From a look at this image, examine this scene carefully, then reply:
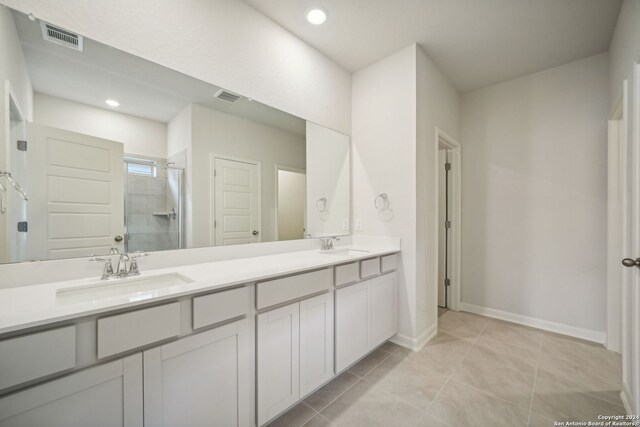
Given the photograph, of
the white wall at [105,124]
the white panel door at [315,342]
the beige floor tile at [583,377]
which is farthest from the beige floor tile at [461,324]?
the white wall at [105,124]

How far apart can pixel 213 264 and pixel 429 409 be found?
162cm

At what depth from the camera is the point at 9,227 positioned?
3.52ft

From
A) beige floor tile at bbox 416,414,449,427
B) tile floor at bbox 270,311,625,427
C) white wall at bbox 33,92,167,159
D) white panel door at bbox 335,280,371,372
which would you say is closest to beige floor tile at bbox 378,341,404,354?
tile floor at bbox 270,311,625,427

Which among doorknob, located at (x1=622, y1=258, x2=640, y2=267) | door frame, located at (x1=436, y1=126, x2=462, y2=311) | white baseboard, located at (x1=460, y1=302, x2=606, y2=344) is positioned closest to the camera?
doorknob, located at (x1=622, y1=258, x2=640, y2=267)

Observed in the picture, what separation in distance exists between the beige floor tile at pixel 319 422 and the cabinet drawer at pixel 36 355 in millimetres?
1223

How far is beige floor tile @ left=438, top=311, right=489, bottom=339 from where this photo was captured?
8.49 feet

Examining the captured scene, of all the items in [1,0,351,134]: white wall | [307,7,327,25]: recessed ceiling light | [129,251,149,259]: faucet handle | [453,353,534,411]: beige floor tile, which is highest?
[307,7,327,25]: recessed ceiling light

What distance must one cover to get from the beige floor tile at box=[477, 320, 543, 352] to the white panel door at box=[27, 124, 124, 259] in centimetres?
306

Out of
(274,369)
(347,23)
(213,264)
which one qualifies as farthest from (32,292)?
(347,23)

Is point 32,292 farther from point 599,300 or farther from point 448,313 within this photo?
point 599,300

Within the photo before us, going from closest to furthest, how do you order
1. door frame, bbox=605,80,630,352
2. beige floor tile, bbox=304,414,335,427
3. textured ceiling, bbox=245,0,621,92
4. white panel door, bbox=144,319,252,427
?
white panel door, bbox=144,319,252,427 → beige floor tile, bbox=304,414,335,427 → textured ceiling, bbox=245,0,621,92 → door frame, bbox=605,80,630,352

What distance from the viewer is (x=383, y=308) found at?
219cm

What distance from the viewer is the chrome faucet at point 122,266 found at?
4.06 ft

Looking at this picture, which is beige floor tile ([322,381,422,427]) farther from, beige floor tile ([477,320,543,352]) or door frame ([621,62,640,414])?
beige floor tile ([477,320,543,352])
